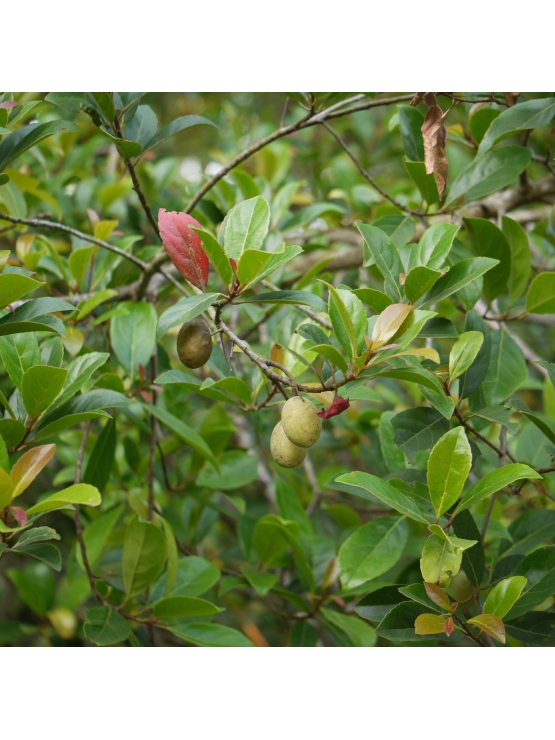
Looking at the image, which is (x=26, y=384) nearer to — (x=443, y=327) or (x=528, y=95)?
(x=443, y=327)

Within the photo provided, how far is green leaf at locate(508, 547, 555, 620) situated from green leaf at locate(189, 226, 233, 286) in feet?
1.62

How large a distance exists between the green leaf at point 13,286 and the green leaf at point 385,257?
392 millimetres

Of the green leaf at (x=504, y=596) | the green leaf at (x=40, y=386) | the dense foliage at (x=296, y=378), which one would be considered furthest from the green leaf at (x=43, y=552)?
the green leaf at (x=504, y=596)

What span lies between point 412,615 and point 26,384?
53 centimetres

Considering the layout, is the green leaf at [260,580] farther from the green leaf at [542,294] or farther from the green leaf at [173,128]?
the green leaf at [173,128]

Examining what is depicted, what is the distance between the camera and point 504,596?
75 centimetres

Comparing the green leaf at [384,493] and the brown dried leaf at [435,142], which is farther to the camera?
the brown dried leaf at [435,142]

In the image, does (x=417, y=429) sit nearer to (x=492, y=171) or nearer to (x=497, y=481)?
(x=497, y=481)

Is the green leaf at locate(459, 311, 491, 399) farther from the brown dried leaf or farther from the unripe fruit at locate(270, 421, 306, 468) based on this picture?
the unripe fruit at locate(270, 421, 306, 468)

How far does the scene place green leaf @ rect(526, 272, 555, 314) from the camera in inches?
37.8

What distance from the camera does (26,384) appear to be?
30.9 inches

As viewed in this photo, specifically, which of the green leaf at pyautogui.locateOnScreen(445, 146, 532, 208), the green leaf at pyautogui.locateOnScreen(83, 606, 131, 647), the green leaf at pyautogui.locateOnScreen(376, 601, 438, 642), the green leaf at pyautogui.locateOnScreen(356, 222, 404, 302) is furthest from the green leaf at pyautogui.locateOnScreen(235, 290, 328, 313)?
the green leaf at pyautogui.locateOnScreen(83, 606, 131, 647)

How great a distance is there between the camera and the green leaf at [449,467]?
28.9 inches

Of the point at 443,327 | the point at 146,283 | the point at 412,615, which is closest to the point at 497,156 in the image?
the point at 443,327
